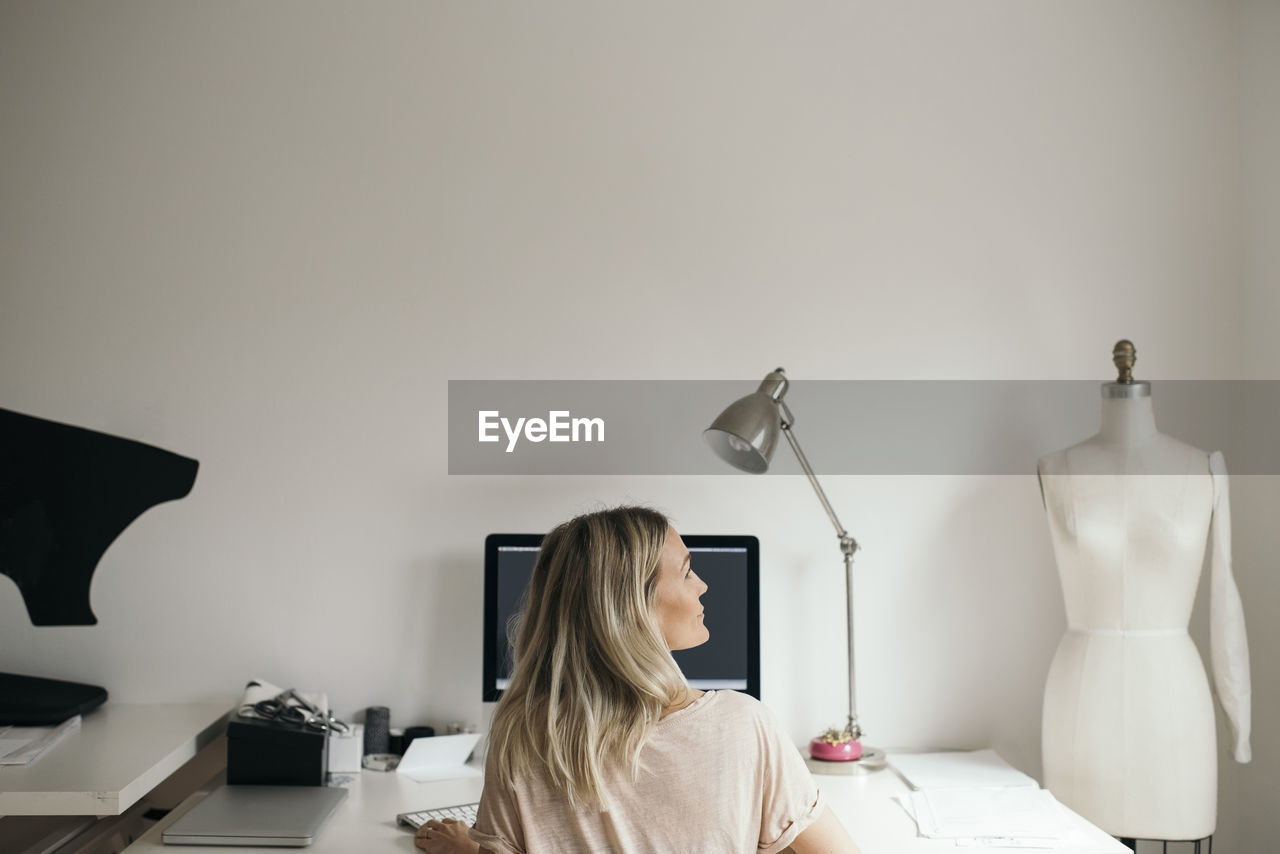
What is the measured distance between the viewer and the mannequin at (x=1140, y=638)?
197 centimetres

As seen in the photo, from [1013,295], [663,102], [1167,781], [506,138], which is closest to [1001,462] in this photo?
[1013,295]

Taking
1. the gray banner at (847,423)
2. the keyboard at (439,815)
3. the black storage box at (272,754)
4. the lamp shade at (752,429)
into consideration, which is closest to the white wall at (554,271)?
the gray banner at (847,423)

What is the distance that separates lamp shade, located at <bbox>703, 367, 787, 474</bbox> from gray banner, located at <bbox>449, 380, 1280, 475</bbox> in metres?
0.18

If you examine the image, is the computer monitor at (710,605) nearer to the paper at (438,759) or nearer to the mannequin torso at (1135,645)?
the paper at (438,759)

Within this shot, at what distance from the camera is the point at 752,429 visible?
6.50ft

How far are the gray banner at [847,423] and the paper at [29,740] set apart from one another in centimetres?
88

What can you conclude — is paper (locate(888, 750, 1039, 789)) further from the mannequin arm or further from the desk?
the mannequin arm

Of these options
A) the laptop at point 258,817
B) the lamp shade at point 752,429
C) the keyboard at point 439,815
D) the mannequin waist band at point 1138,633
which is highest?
the lamp shade at point 752,429

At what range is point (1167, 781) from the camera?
1969 millimetres

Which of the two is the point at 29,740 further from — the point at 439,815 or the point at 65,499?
the point at 439,815

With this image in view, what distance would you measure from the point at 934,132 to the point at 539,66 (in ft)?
2.85

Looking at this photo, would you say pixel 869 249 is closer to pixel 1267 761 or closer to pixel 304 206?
pixel 304 206

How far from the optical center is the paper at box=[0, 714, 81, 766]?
1.80 m

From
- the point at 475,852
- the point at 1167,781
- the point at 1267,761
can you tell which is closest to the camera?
the point at 475,852
